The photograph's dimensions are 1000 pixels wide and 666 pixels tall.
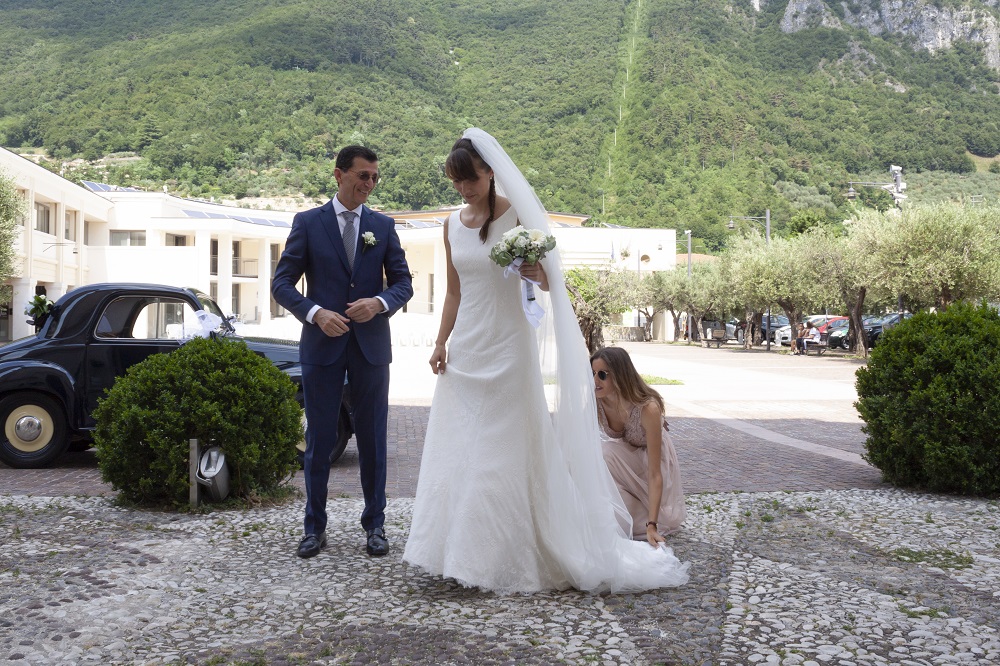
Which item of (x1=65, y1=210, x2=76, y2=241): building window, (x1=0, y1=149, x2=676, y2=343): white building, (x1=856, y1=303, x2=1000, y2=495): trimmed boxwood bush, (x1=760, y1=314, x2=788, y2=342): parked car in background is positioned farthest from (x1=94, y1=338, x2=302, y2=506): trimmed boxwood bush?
(x1=760, y1=314, x2=788, y2=342): parked car in background

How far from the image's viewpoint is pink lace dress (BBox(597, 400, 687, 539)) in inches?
231

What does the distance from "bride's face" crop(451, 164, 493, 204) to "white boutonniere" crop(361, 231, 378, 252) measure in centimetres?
76

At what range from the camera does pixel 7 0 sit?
96.6 m

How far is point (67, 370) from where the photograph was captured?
9016 millimetres

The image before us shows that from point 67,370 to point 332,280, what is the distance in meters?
4.99

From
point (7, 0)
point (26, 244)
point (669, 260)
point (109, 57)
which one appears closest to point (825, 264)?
point (669, 260)

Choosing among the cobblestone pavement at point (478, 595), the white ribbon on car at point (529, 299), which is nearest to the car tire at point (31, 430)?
the cobblestone pavement at point (478, 595)

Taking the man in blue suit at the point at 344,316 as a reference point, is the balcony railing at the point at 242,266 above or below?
above

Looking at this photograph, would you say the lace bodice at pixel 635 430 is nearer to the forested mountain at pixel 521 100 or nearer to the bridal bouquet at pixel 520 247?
the bridal bouquet at pixel 520 247

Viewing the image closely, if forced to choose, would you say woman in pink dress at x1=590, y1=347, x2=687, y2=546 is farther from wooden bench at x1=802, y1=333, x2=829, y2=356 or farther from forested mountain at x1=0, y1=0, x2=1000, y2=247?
forested mountain at x1=0, y1=0, x2=1000, y2=247

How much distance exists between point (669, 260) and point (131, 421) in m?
60.3

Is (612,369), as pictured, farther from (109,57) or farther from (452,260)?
(109,57)

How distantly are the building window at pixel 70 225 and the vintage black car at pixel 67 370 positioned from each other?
42.4m

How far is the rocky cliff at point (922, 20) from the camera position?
110062 mm
